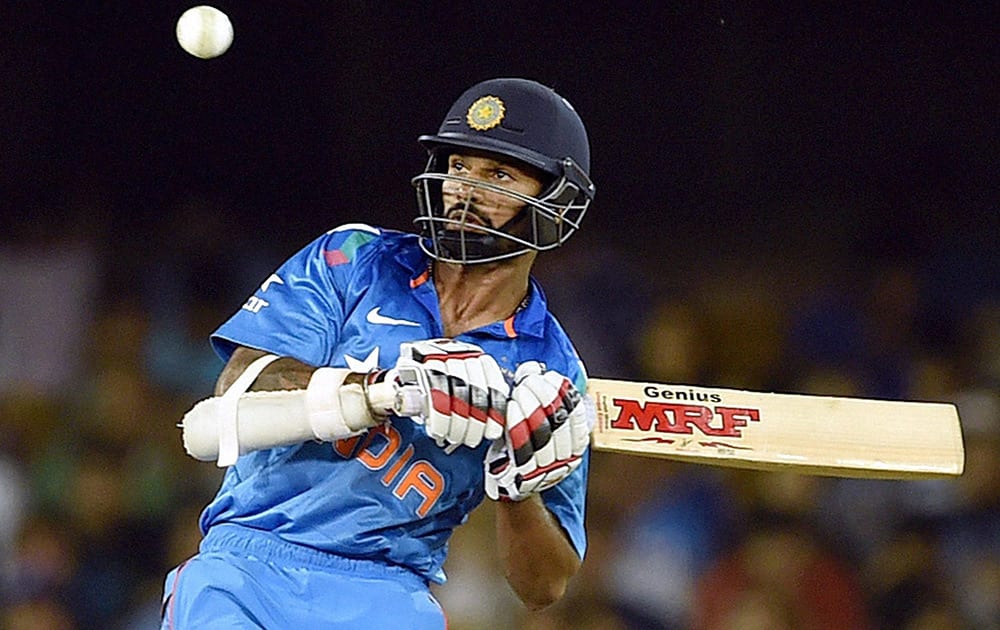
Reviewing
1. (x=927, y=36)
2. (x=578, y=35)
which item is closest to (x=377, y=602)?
(x=578, y=35)

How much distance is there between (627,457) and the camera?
401 centimetres

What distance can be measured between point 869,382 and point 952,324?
0.32m

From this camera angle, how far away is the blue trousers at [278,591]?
1.91 metres

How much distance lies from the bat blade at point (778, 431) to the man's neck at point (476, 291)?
0.20 m

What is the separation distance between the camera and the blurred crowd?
3.81 metres

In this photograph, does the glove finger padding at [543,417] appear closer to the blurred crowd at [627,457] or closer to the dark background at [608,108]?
the blurred crowd at [627,457]

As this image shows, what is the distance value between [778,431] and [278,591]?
0.77 m

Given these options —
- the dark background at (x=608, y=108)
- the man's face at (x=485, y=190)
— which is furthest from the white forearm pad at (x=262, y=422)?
the dark background at (x=608, y=108)

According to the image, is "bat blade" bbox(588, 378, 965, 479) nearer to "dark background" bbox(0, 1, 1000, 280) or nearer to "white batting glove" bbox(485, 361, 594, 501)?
"white batting glove" bbox(485, 361, 594, 501)

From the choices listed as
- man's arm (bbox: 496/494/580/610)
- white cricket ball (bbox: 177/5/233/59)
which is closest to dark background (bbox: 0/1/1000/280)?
white cricket ball (bbox: 177/5/233/59)

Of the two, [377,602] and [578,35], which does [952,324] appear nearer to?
[578,35]

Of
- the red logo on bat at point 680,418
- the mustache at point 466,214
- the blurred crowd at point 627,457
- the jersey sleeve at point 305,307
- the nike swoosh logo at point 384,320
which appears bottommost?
the blurred crowd at point 627,457

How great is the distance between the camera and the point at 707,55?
437 cm

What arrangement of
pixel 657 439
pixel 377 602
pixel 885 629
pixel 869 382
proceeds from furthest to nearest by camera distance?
pixel 869 382 < pixel 885 629 < pixel 657 439 < pixel 377 602
